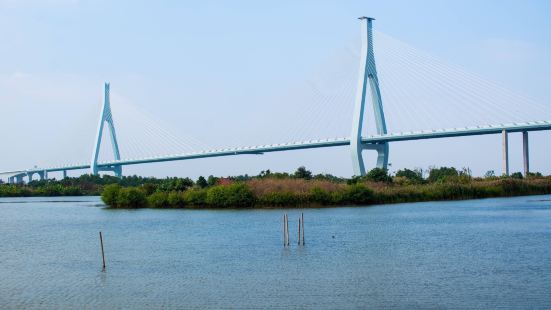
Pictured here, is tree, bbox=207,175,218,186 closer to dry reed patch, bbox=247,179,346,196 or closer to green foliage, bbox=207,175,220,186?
green foliage, bbox=207,175,220,186

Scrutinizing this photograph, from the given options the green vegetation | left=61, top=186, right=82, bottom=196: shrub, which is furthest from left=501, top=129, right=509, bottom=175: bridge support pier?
left=61, top=186, right=82, bottom=196: shrub

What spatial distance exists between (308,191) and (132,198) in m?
10.1

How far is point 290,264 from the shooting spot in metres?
15.8

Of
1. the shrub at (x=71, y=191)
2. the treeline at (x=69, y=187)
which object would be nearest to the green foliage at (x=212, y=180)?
the treeline at (x=69, y=187)

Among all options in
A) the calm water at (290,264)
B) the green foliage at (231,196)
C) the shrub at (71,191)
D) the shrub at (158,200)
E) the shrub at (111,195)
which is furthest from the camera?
the shrub at (71,191)

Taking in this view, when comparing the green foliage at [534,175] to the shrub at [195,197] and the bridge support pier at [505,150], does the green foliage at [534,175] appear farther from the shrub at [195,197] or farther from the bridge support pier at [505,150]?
the shrub at [195,197]

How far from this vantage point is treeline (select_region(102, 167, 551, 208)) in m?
34.0

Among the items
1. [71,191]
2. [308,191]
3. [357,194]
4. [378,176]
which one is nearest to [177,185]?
[308,191]

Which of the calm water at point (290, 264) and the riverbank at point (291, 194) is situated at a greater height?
the riverbank at point (291, 194)

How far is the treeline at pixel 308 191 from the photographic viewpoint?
1340 inches

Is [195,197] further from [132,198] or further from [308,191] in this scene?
[308,191]

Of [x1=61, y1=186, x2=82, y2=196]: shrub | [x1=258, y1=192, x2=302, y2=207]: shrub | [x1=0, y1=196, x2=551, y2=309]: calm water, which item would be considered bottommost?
[x1=0, y1=196, x2=551, y2=309]: calm water

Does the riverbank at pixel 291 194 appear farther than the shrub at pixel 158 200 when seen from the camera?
No

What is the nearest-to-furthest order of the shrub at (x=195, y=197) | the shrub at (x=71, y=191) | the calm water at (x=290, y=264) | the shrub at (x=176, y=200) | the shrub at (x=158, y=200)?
the calm water at (x=290, y=264), the shrub at (x=195, y=197), the shrub at (x=176, y=200), the shrub at (x=158, y=200), the shrub at (x=71, y=191)
